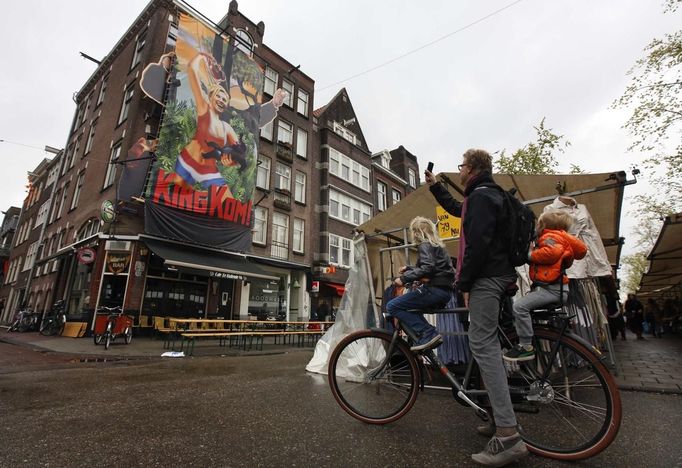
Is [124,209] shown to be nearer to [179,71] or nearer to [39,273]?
[179,71]

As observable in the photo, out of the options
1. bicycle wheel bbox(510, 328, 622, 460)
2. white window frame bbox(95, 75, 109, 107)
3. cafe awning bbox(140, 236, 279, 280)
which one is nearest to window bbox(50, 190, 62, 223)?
white window frame bbox(95, 75, 109, 107)

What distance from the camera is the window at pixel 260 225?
19431mm

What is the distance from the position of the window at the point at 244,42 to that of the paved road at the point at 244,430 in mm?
21271

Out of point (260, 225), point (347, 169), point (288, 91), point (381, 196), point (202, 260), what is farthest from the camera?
point (381, 196)

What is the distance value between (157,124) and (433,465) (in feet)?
60.3

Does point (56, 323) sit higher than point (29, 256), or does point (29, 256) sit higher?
point (29, 256)

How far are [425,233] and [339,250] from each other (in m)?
20.6

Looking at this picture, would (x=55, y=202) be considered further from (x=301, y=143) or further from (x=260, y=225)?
(x=301, y=143)

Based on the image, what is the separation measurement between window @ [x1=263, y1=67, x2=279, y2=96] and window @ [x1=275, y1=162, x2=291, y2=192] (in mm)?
5123

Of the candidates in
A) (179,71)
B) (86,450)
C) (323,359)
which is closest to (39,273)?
(179,71)

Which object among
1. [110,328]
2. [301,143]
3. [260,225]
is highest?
[301,143]

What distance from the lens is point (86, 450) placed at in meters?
2.19

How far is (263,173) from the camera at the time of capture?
813 inches

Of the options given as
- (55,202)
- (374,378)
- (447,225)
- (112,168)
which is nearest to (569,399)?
(374,378)
